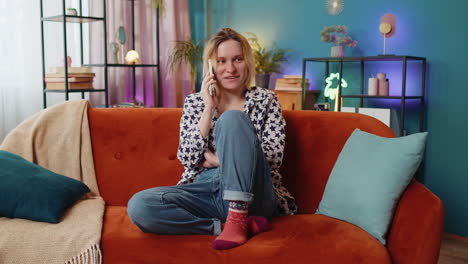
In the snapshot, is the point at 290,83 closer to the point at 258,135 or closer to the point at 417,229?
the point at 258,135

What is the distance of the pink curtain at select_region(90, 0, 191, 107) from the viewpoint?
14.3 feet

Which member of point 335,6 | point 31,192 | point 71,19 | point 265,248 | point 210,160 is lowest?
point 265,248

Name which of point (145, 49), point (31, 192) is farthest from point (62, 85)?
point (31, 192)

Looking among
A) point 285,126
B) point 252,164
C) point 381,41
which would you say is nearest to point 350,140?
point 285,126

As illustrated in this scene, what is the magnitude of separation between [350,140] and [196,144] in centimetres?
66

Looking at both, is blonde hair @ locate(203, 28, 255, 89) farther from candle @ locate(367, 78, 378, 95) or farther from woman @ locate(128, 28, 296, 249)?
candle @ locate(367, 78, 378, 95)

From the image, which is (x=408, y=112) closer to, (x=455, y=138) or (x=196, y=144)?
(x=455, y=138)

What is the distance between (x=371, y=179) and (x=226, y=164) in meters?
0.57

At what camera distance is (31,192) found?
2.00m

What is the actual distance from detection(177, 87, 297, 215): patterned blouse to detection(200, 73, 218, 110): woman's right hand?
0.06 metres

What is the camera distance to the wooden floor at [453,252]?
292cm

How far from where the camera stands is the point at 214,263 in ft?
5.72

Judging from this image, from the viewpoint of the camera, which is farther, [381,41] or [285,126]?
[381,41]

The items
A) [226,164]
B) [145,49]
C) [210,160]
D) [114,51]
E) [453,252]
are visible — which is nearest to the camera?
[226,164]
